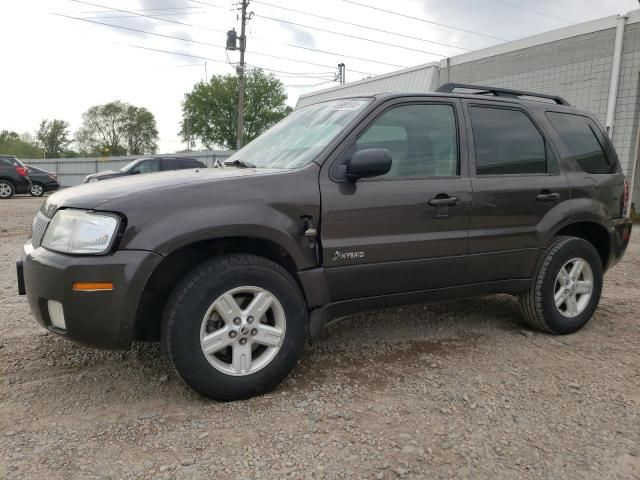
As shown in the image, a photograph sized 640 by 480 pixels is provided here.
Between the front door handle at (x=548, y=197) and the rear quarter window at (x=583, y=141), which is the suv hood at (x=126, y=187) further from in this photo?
the rear quarter window at (x=583, y=141)

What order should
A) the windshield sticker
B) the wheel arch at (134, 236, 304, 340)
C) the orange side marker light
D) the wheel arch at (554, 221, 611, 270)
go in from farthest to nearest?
1. the wheel arch at (554, 221, 611, 270)
2. the windshield sticker
3. the wheel arch at (134, 236, 304, 340)
4. the orange side marker light

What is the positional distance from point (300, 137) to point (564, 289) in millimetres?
2357

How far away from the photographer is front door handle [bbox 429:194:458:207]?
3291mm

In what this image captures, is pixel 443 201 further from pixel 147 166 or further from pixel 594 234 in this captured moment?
pixel 147 166

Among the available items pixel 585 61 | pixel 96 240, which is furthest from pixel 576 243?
pixel 585 61

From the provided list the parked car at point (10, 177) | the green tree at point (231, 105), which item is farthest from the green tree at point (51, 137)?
the parked car at point (10, 177)

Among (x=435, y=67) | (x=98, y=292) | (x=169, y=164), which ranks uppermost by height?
(x=435, y=67)

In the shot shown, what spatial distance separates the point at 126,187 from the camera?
9.03ft

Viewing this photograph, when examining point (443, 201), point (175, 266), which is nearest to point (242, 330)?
point (175, 266)

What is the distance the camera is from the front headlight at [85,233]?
249cm

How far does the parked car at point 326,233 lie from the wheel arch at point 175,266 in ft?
0.04

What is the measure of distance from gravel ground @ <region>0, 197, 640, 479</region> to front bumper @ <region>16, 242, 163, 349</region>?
1.50 ft

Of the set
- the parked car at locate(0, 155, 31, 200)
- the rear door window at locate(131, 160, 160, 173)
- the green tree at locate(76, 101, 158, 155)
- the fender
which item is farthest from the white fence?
the green tree at locate(76, 101, 158, 155)

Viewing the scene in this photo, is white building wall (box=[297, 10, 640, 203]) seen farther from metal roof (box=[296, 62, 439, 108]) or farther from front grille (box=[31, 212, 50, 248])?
front grille (box=[31, 212, 50, 248])
